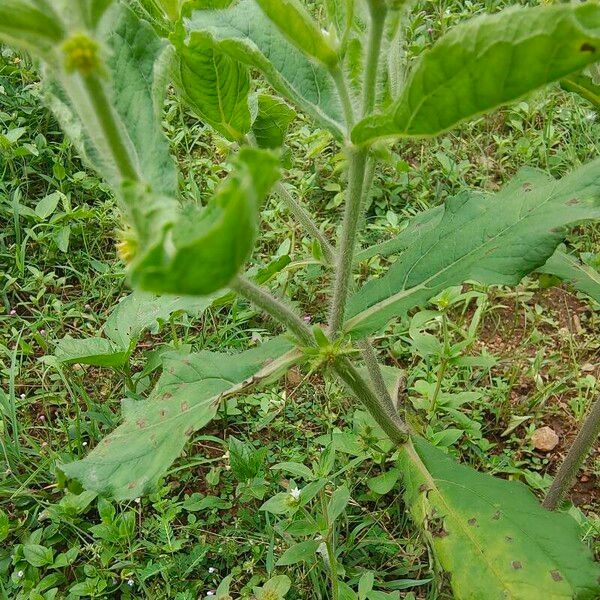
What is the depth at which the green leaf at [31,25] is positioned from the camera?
1207 mm

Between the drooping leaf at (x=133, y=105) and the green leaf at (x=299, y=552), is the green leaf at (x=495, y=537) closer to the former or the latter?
the green leaf at (x=299, y=552)

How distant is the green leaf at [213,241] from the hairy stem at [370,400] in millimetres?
828

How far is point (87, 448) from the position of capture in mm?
3109

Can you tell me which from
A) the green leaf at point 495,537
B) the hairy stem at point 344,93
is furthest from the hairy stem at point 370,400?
the hairy stem at point 344,93

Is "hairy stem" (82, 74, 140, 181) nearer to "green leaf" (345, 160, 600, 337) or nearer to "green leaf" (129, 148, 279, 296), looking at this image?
"green leaf" (129, 148, 279, 296)

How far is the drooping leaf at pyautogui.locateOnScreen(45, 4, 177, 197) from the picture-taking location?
1551 millimetres

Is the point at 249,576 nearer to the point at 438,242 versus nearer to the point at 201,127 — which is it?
the point at 438,242

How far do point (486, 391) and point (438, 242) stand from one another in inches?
50.6

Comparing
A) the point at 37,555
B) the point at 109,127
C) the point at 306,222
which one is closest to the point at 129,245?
the point at 109,127

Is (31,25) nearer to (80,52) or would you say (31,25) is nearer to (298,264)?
(80,52)

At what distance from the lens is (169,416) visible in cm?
217

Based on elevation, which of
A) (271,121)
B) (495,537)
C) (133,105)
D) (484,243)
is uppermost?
(133,105)

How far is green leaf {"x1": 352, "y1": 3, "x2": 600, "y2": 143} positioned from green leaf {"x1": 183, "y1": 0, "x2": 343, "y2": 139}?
1.27 feet

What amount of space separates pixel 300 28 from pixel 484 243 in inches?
32.4
